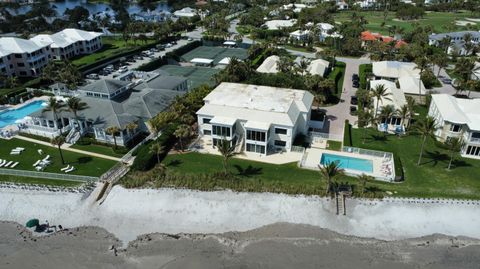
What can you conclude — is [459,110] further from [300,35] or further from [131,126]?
[300,35]

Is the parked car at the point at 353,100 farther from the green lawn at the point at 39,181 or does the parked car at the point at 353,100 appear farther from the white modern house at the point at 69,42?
the white modern house at the point at 69,42

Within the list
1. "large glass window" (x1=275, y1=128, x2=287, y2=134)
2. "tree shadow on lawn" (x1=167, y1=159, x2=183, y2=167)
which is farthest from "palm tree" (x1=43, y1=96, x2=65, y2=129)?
"large glass window" (x1=275, y1=128, x2=287, y2=134)

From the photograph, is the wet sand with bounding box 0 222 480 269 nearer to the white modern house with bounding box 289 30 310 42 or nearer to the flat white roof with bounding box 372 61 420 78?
the flat white roof with bounding box 372 61 420 78

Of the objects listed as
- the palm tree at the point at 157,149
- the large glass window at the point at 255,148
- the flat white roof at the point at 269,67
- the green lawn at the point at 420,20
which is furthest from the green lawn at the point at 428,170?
the green lawn at the point at 420,20

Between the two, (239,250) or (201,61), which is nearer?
(239,250)

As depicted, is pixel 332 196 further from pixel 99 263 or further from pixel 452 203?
pixel 99 263

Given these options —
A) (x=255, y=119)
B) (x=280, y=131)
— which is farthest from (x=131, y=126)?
(x=280, y=131)

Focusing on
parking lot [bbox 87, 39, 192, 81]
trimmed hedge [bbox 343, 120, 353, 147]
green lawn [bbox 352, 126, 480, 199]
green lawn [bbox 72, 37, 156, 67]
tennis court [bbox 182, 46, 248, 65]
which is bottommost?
green lawn [bbox 352, 126, 480, 199]
